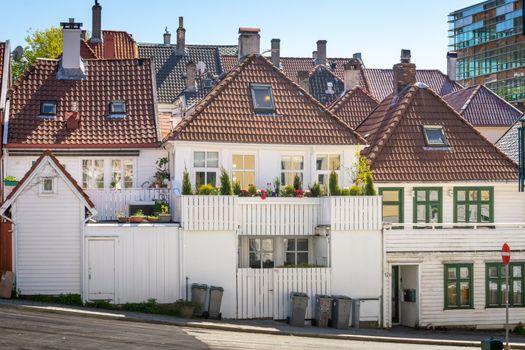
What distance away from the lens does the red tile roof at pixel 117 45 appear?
60.8 m

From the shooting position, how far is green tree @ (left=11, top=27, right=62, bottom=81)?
6431 cm

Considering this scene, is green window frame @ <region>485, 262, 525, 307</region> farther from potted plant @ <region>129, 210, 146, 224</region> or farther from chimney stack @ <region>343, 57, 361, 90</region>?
chimney stack @ <region>343, 57, 361, 90</region>

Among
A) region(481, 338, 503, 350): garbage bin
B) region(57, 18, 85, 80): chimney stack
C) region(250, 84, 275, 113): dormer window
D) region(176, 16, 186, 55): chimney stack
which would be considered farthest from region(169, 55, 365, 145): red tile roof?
region(176, 16, 186, 55): chimney stack

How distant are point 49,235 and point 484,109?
34.7 m

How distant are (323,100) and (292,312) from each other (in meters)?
34.3

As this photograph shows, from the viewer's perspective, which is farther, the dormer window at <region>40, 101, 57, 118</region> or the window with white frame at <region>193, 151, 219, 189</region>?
the dormer window at <region>40, 101, 57, 118</region>

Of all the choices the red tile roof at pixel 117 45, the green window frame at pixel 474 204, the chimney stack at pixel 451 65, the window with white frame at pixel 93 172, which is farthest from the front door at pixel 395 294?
the chimney stack at pixel 451 65

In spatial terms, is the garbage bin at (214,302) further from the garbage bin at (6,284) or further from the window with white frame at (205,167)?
the garbage bin at (6,284)

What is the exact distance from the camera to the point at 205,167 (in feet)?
114

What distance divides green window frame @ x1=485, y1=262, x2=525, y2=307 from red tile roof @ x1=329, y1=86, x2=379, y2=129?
12351 mm

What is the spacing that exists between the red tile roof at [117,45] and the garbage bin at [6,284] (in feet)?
103

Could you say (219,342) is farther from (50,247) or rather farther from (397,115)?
(397,115)

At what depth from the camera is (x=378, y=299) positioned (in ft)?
108

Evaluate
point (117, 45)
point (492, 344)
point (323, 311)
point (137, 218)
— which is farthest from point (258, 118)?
point (117, 45)
